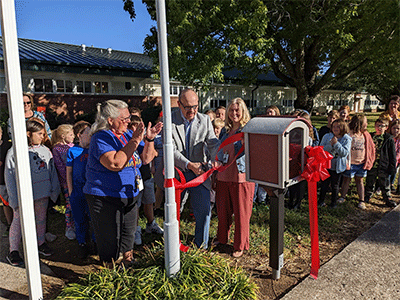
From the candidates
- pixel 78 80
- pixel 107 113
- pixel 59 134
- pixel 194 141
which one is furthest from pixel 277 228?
pixel 78 80

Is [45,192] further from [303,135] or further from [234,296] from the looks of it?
[303,135]

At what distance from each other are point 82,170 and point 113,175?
0.93m

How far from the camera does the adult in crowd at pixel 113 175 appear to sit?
8.57 ft

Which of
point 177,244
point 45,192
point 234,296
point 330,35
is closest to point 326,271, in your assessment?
point 234,296

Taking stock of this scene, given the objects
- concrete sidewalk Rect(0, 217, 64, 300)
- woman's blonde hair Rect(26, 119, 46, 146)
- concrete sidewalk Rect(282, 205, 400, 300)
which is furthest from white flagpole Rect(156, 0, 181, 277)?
woman's blonde hair Rect(26, 119, 46, 146)

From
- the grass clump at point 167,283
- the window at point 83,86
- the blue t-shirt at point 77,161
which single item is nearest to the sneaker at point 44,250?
the blue t-shirt at point 77,161

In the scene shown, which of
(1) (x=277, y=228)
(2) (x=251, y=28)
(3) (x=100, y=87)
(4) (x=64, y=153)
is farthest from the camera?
(3) (x=100, y=87)

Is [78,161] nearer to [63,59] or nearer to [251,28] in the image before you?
[251,28]

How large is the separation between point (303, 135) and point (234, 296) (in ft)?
5.27

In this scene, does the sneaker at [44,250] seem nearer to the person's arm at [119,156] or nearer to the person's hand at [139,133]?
the person's arm at [119,156]

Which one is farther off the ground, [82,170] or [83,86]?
[83,86]

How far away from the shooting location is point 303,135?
9.50ft

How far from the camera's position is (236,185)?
3535 millimetres

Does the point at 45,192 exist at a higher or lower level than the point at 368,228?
higher
